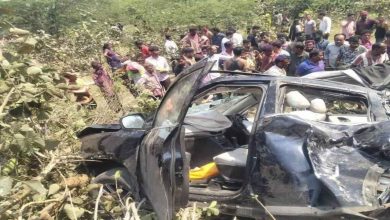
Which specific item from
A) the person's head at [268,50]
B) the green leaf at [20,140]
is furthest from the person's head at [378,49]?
the green leaf at [20,140]

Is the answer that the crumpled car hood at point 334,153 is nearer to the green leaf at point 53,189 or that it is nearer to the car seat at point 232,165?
the car seat at point 232,165

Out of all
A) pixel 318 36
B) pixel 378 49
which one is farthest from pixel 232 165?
pixel 318 36

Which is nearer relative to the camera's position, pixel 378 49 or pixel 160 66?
pixel 378 49

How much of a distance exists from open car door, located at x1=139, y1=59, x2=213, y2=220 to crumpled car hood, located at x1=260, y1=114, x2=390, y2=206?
1.90 feet

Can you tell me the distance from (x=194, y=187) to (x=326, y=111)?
1235 millimetres

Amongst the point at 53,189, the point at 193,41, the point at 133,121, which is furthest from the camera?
the point at 193,41

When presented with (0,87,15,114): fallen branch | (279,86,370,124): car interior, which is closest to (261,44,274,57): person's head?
(279,86,370,124): car interior

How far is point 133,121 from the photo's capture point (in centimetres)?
445

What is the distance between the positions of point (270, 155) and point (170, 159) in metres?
0.69

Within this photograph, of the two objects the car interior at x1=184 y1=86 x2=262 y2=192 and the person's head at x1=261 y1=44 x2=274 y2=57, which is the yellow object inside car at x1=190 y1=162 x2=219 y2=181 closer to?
the car interior at x1=184 y1=86 x2=262 y2=192

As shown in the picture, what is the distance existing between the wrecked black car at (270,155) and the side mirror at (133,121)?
2 cm

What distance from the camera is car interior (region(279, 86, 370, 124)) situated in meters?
3.70

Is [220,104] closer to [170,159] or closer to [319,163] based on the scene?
[170,159]

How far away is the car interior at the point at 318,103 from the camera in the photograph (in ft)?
12.1
